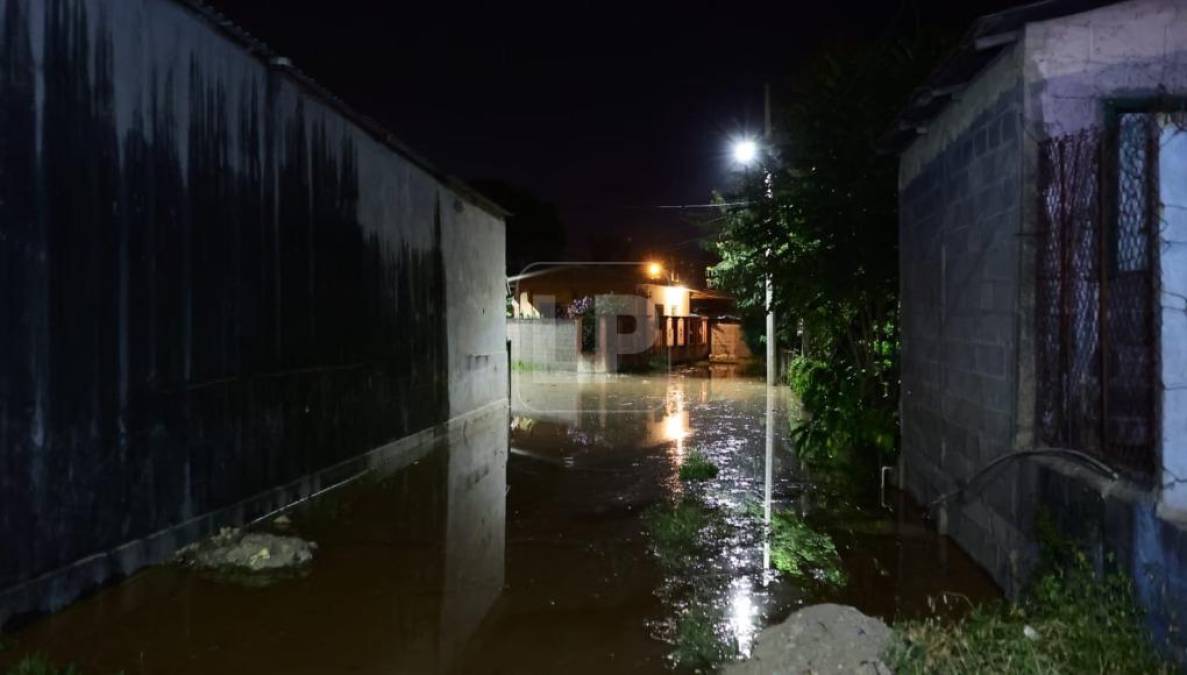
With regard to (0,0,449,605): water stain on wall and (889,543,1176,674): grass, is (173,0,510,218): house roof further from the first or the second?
(889,543,1176,674): grass

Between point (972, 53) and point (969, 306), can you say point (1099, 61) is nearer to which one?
point (972, 53)

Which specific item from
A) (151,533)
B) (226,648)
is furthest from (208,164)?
(226,648)

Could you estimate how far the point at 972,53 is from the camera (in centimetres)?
575

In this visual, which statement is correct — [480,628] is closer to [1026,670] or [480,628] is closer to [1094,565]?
[1026,670]

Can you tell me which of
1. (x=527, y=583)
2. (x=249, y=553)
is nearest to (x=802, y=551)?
(x=527, y=583)

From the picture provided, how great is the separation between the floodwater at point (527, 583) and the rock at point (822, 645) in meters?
0.44

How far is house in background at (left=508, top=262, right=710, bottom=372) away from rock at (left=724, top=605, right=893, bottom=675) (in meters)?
22.6

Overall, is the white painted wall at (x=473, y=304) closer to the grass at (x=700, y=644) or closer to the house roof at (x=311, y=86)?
the house roof at (x=311, y=86)

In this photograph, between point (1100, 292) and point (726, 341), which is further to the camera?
point (726, 341)

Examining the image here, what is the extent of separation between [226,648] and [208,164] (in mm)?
3770

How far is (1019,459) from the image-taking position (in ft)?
17.4

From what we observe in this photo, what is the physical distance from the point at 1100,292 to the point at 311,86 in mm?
Answer: 7105

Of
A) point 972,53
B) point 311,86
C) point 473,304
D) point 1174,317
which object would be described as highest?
point 311,86

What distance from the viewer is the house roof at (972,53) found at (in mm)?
5164
